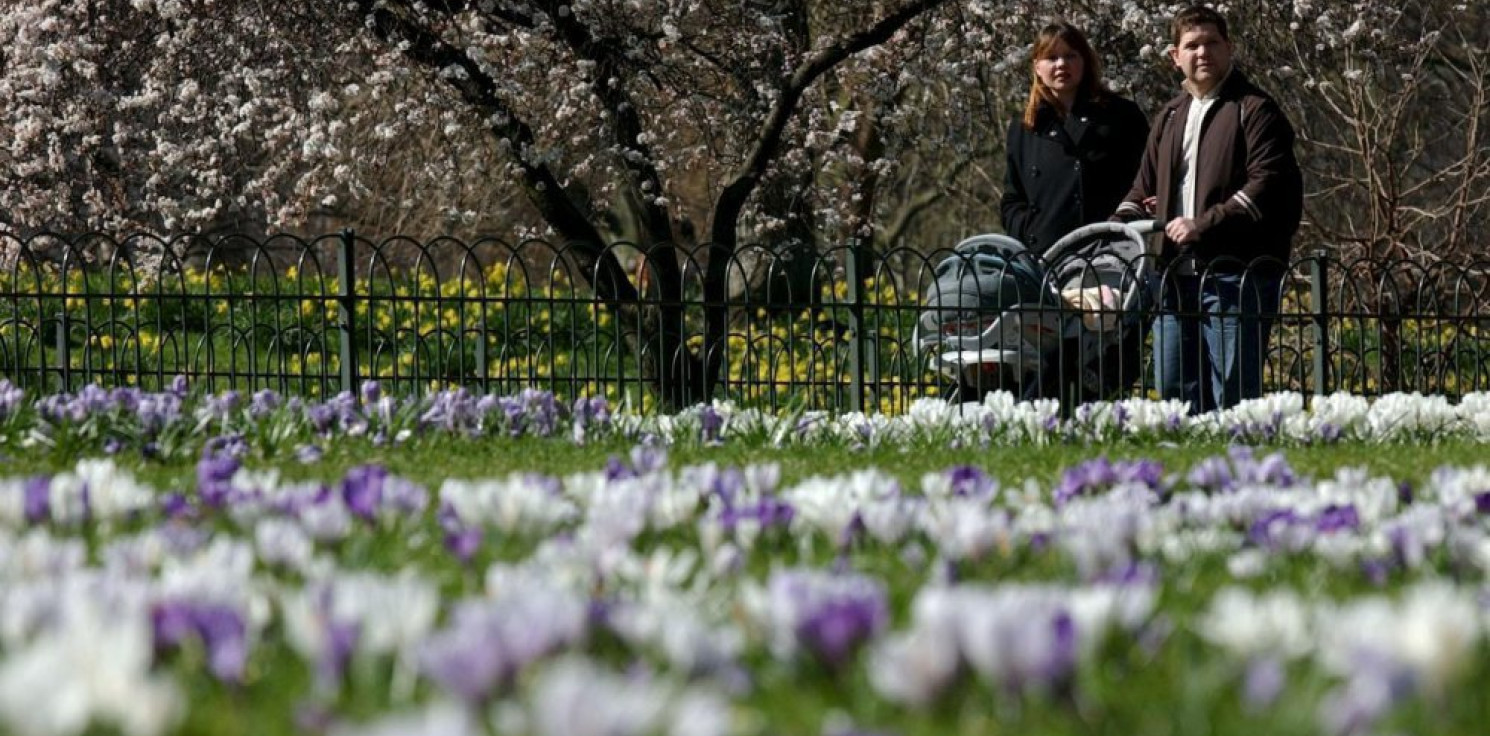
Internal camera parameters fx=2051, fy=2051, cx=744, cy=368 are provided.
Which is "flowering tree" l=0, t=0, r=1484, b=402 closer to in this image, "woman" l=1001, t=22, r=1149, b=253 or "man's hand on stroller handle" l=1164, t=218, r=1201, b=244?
"woman" l=1001, t=22, r=1149, b=253

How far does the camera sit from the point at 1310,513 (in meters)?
3.74

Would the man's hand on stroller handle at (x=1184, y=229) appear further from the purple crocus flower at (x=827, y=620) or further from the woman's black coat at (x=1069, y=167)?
the purple crocus flower at (x=827, y=620)

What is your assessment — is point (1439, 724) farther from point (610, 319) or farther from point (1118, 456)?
point (610, 319)

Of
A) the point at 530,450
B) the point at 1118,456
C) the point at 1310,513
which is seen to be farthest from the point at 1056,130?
the point at 1310,513

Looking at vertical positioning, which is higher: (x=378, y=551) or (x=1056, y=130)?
(x=1056, y=130)

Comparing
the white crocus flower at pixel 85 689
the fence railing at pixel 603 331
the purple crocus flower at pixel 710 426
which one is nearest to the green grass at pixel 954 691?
the white crocus flower at pixel 85 689

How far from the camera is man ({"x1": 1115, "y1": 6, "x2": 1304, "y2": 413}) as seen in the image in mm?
8555

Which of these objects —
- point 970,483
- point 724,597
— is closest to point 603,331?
point 970,483

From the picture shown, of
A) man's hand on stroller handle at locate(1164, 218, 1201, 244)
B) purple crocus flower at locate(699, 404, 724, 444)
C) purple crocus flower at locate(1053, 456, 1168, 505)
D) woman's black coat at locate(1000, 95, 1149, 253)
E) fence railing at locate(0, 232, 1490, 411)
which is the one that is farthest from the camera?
woman's black coat at locate(1000, 95, 1149, 253)

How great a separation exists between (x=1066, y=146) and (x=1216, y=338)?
109 cm

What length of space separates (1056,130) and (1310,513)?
5426mm

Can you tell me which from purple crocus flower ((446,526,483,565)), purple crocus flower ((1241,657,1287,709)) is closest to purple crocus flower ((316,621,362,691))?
purple crocus flower ((446,526,483,565))

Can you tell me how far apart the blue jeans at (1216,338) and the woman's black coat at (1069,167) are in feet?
1.68

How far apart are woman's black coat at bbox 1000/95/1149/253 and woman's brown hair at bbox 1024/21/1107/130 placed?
43 millimetres
